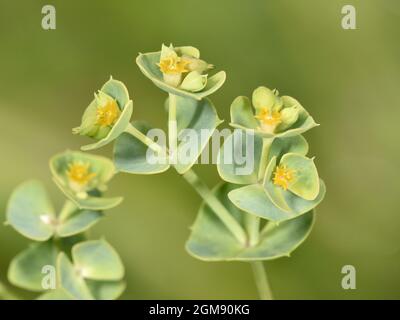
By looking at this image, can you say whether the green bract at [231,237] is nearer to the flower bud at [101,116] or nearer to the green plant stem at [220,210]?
the green plant stem at [220,210]

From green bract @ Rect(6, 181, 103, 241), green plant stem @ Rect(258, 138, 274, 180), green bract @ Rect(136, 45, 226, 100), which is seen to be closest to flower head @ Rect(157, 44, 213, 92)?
green bract @ Rect(136, 45, 226, 100)

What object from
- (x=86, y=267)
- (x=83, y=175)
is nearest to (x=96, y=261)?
(x=86, y=267)

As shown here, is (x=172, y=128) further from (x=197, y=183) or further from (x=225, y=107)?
(x=225, y=107)

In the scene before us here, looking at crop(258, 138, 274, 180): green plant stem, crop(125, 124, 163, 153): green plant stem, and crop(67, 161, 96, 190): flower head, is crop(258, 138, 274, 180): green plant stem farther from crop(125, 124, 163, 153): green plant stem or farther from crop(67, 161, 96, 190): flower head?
crop(67, 161, 96, 190): flower head

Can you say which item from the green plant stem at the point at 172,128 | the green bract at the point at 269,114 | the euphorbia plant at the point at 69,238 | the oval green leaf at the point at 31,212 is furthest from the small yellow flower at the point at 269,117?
the oval green leaf at the point at 31,212
